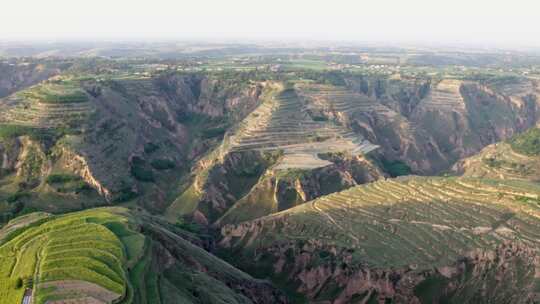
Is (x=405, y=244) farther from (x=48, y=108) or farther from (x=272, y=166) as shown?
(x=48, y=108)

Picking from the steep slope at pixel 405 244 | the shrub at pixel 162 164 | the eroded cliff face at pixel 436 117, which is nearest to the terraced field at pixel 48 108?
the shrub at pixel 162 164

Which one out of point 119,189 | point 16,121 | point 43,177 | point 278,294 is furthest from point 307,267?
point 16,121

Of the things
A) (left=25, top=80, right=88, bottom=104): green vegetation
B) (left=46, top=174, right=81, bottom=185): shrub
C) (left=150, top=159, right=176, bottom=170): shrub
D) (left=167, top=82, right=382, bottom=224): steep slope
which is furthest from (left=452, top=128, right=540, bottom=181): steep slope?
(left=25, top=80, right=88, bottom=104): green vegetation

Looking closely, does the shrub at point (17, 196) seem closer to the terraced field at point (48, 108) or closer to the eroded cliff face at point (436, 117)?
the terraced field at point (48, 108)

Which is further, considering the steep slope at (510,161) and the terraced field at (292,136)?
the terraced field at (292,136)

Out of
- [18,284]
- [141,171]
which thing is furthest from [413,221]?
[141,171]

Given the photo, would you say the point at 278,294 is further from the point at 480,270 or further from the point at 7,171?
the point at 7,171
